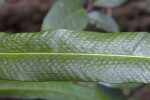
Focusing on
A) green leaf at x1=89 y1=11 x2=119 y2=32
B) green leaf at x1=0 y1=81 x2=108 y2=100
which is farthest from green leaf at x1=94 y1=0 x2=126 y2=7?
green leaf at x1=0 y1=81 x2=108 y2=100

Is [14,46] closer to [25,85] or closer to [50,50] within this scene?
[50,50]

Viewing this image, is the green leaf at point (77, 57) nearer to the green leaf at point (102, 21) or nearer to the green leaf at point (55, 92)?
the green leaf at point (55, 92)

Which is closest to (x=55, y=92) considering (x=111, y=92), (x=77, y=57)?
(x=111, y=92)

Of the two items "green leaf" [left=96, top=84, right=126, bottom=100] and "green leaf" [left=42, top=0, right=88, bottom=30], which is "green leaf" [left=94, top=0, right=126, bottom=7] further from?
"green leaf" [left=96, top=84, right=126, bottom=100]

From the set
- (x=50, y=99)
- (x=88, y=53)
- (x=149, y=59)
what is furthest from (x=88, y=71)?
(x=50, y=99)

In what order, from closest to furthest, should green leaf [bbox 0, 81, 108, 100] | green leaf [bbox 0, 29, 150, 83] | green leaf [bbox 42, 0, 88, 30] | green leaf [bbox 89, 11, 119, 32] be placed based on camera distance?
green leaf [bbox 0, 29, 150, 83], green leaf [bbox 42, 0, 88, 30], green leaf [bbox 0, 81, 108, 100], green leaf [bbox 89, 11, 119, 32]

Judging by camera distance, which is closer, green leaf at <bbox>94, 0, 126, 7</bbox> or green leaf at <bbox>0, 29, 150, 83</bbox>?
green leaf at <bbox>0, 29, 150, 83</bbox>

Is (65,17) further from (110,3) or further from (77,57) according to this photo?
(77,57)
